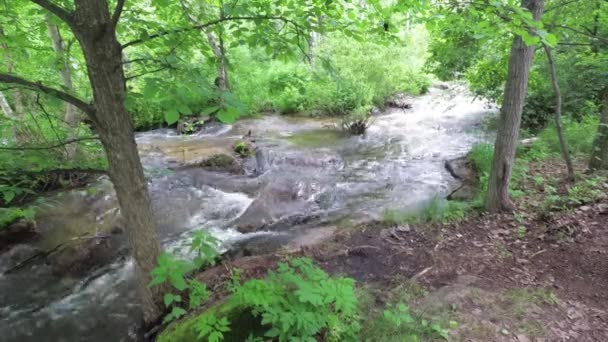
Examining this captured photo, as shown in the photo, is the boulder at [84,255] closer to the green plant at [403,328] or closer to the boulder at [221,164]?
the boulder at [221,164]

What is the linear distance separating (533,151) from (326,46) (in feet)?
31.7

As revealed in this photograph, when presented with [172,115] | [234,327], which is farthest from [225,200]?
[172,115]

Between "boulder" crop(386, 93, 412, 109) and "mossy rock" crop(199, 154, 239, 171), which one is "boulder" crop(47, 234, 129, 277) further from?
"boulder" crop(386, 93, 412, 109)

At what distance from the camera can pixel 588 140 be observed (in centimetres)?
772

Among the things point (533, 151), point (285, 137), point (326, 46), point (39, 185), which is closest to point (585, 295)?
point (533, 151)

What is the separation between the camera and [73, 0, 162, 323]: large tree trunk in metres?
2.26

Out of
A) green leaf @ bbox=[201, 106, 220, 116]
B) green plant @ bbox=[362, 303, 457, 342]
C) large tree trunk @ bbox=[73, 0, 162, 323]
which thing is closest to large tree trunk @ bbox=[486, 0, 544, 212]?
green plant @ bbox=[362, 303, 457, 342]

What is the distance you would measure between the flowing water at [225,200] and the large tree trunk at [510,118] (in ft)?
6.37

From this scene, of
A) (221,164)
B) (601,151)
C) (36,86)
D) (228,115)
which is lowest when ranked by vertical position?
Answer: (221,164)

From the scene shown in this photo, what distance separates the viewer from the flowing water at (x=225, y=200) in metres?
4.41

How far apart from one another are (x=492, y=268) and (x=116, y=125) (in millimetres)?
4129

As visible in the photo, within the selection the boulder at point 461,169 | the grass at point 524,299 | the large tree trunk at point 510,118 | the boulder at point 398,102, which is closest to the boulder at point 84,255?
the grass at point 524,299

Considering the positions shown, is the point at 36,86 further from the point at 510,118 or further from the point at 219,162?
the point at 219,162

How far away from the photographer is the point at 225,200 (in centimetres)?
756
